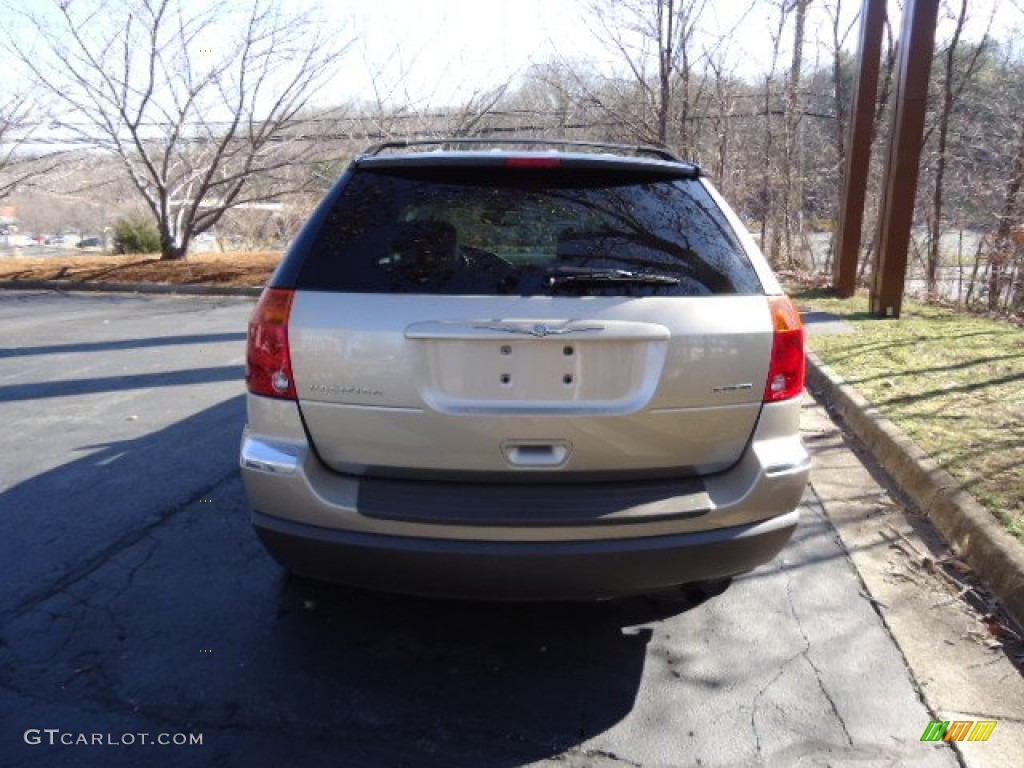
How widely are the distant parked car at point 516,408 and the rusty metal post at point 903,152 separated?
7590 mm

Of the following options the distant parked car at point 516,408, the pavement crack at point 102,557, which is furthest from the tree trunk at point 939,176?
the pavement crack at point 102,557

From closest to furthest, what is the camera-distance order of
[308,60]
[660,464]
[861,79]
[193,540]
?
[660,464], [193,540], [861,79], [308,60]

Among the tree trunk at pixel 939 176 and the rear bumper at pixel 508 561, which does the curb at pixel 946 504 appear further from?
the tree trunk at pixel 939 176

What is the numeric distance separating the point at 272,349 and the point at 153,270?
14.2m

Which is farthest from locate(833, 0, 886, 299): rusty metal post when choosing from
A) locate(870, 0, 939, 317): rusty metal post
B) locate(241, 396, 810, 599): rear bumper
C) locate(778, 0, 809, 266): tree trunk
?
locate(241, 396, 810, 599): rear bumper

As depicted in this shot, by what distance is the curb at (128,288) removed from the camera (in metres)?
13.6

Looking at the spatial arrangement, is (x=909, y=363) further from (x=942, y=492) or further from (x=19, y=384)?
(x=19, y=384)

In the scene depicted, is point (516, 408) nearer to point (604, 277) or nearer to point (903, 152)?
point (604, 277)

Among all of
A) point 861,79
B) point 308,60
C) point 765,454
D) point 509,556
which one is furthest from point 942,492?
point 308,60

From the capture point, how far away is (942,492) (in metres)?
3.84

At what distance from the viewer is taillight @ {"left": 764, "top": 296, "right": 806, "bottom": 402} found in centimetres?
250

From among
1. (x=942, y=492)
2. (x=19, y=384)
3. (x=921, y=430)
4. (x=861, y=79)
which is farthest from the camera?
(x=861, y=79)

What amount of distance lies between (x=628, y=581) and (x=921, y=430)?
129 inches

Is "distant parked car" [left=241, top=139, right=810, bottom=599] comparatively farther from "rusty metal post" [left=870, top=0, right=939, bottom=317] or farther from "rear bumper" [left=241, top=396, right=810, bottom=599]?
"rusty metal post" [left=870, top=0, right=939, bottom=317]
